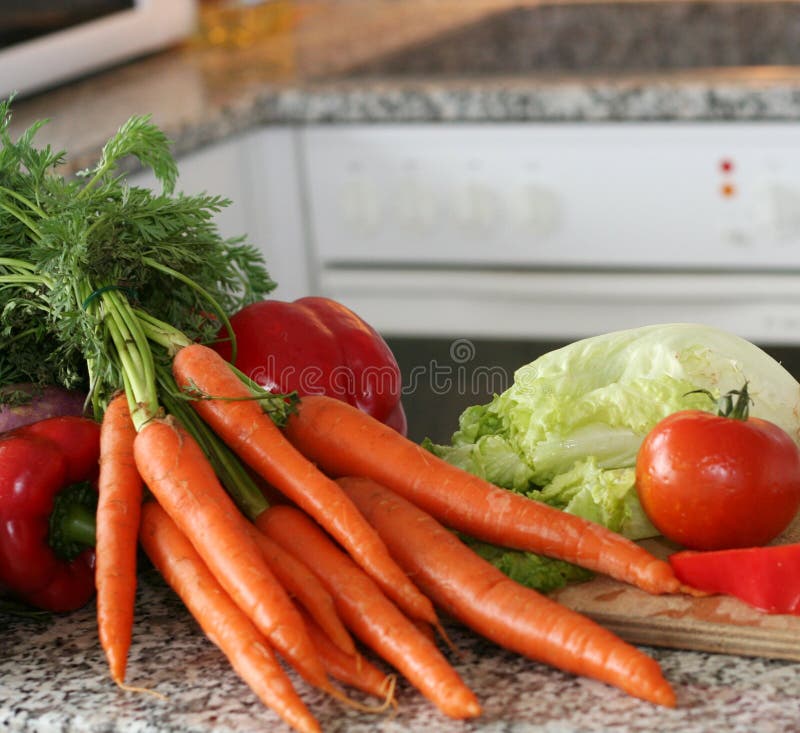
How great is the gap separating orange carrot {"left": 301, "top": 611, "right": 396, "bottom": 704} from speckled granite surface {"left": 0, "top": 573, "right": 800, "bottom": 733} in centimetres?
2

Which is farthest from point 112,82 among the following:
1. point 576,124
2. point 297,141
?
point 576,124

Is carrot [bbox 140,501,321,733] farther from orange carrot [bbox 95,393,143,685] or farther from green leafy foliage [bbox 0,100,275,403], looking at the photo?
green leafy foliage [bbox 0,100,275,403]

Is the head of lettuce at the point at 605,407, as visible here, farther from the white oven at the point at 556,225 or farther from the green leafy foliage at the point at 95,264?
the white oven at the point at 556,225

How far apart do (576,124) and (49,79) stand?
1191 millimetres

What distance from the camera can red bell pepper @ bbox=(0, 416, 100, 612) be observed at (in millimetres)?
917

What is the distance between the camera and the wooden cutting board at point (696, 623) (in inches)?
32.9

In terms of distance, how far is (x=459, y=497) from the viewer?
3.13 feet

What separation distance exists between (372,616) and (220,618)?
0.35 feet

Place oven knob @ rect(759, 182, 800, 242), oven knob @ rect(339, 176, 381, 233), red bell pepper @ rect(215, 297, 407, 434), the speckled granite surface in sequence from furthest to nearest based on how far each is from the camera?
oven knob @ rect(339, 176, 381, 233) < oven knob @ rect(759, 182, 800, 242) < red bell pepper @ rect(215, 297, 407, 434) < the speckled granite surface

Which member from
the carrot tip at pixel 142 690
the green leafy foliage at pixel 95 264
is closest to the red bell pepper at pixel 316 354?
the green leafy foliage at pixel 95 264

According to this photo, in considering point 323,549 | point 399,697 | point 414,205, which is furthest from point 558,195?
point 399,697

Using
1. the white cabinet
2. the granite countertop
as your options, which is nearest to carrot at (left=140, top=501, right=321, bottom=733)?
the granite countertop

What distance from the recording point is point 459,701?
759 mm

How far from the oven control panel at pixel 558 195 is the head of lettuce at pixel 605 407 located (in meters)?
1.35
